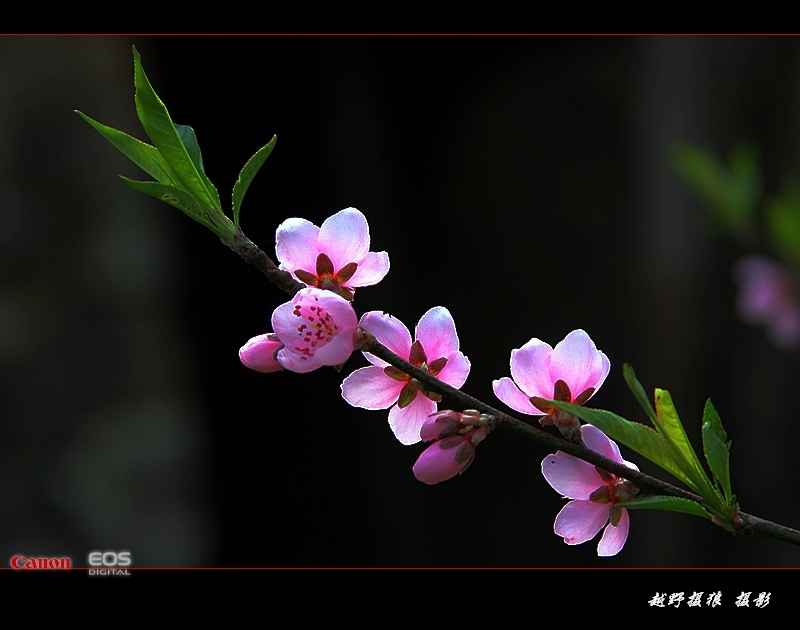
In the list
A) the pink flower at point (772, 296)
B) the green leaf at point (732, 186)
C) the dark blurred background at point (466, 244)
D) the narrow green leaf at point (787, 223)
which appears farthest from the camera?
the dark blurred background at point (466, 244)

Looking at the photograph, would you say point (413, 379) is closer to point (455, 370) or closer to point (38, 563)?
point (455, 370)

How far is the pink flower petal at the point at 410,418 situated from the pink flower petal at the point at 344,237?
0.37ft

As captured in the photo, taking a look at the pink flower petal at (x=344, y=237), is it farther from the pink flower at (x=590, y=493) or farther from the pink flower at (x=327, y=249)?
the pink flower at (x=590, y=493)

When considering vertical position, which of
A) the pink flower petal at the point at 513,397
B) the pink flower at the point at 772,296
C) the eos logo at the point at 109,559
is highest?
the pink flower petal at the point at 513,397

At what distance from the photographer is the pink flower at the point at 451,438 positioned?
56cm

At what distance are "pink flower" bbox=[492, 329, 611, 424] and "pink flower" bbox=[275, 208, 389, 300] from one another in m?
0.11

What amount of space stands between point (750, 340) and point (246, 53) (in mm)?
1721

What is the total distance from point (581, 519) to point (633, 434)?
124mm

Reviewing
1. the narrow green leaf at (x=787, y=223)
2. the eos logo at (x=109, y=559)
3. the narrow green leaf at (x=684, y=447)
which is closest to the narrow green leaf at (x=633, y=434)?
the narrow green leaf at (x=684, y=447)

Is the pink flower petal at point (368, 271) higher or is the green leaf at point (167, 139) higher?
the green leaf at point (167, 139)

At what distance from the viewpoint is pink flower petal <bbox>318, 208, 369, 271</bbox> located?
0.60 meters

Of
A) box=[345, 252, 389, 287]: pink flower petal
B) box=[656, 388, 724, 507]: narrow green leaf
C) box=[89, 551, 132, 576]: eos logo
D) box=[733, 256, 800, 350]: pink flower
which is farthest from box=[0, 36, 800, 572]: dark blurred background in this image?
box=[656, 388, 724, 507]: narrow green leaf

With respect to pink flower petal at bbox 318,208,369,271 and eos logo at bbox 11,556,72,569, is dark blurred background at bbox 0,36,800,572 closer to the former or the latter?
eos logo at bbox 11,556,72,569

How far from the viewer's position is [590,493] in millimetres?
597
